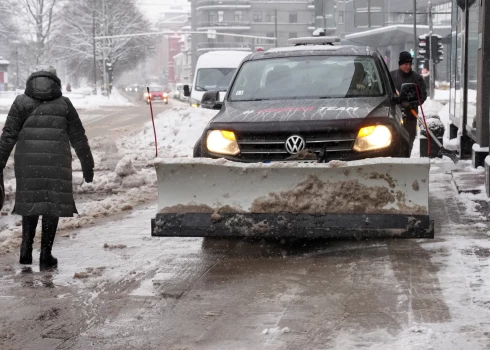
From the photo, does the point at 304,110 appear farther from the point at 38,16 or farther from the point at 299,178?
the point at 38,16

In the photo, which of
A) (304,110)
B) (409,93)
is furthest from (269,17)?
(304,110)

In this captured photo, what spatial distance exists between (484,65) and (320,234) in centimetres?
677

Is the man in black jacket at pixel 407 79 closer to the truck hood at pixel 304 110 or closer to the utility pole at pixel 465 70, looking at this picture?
the utility pole at pixel 465 70

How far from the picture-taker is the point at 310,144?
7348 mm

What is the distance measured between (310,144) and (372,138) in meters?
0.51

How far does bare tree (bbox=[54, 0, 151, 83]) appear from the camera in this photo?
81.8 m

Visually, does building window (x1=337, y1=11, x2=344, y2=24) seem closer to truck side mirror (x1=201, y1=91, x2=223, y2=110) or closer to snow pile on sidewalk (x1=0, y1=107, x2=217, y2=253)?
snow pile on sidewalk (x1=0, y1=107, x2=217, y2=253)

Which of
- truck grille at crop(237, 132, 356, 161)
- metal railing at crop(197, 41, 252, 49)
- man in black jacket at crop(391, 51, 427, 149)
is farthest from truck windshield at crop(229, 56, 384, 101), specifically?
metal railing at crop(197, 41, 252, 49)

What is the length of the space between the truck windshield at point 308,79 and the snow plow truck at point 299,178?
0.49 metres

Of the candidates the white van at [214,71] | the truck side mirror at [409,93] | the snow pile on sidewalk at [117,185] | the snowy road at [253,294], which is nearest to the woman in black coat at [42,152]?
the snowy road at [253,294]

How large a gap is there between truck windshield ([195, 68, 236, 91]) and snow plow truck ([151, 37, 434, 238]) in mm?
19505

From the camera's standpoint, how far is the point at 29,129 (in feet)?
23.4

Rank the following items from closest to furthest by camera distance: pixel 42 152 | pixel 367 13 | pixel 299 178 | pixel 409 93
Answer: pixel 299 178, pixel 42 152, pixel 409 93, pixel 367 13

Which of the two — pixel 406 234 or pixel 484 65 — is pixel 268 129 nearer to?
pixel 406 234
